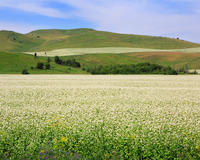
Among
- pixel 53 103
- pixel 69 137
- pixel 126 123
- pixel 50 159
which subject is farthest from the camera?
pixel 53 103

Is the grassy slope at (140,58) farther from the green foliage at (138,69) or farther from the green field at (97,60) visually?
the green foliage at (138,69)

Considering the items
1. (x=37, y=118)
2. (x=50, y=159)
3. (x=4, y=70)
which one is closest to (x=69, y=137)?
(x=50, y=159)

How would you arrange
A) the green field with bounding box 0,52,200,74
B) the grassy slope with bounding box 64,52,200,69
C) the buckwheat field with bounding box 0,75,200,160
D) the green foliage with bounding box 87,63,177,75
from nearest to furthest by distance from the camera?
the buckwheat field with bounding box 0,75,200,160
the green foliage with bounding box 87,63,177,75
the green field with bounding box 0,52,200,74
the grassy slope with bounding box 64,52,200,69

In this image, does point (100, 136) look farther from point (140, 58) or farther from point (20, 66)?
point (140, 58)

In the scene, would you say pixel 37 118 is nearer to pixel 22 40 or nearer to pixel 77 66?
pixel 77 66

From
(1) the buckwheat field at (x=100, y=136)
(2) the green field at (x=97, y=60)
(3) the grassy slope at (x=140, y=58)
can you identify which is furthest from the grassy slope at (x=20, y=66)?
(1) the buckwheat field at (x=100, y=136)

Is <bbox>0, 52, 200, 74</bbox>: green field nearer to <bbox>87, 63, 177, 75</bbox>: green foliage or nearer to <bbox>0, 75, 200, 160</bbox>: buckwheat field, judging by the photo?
<bbox>87, 63, 177, 75</bbox>: green foliage

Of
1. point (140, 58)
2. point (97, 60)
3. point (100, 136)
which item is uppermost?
point (140, 58)

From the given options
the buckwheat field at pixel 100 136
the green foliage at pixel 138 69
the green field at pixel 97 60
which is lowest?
the buckwheat field at pixel 100 136

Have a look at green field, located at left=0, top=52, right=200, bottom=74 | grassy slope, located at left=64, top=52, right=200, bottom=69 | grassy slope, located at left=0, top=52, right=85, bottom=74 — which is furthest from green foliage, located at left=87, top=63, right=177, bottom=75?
grassy slope, located at left=64, top=52, right=200, bottom=69

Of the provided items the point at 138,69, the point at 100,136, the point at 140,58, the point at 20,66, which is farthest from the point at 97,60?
the point at 100,136

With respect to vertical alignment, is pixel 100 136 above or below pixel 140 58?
below

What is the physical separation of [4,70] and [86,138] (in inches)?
2236

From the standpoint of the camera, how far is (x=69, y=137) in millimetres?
8500
